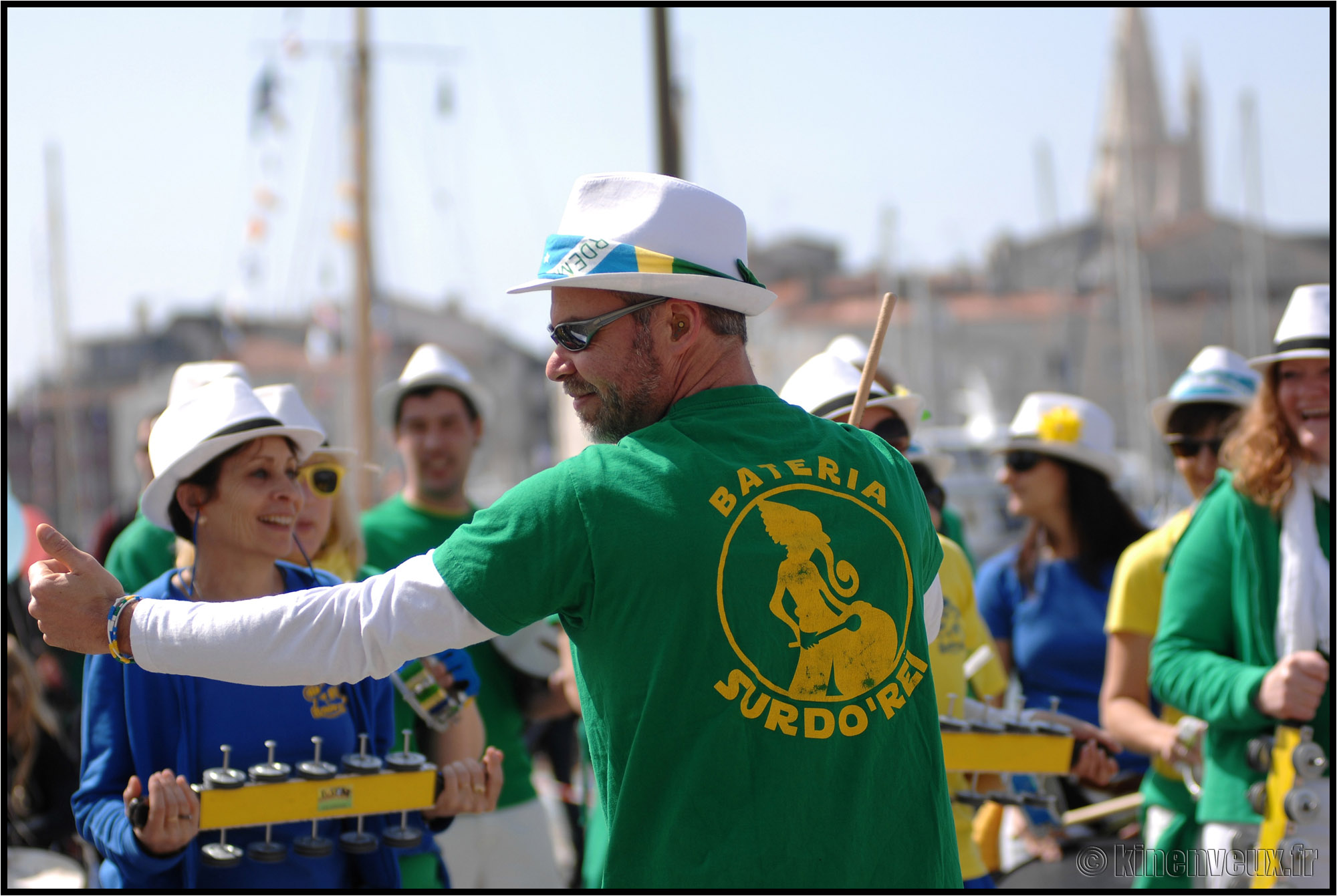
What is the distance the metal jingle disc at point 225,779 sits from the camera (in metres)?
2.86

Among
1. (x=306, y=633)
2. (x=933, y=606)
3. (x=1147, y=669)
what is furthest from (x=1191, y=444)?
(x=306, y=633)

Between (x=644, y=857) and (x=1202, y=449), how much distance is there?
3.84 metres

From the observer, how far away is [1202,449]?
208 inches

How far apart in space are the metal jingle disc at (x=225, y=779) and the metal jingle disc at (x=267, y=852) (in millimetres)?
166

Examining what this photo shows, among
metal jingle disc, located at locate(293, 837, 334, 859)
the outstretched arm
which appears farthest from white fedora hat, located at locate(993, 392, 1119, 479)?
the outstretched arm

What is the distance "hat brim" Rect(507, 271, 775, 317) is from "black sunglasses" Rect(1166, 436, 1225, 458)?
3443 millimetres

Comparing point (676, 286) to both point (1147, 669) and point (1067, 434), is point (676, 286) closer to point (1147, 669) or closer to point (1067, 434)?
point (1147, 669)

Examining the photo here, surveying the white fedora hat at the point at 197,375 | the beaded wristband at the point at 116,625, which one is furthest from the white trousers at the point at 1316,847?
the white fedora hat at the point at 197,375

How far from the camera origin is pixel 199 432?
346 centimetres

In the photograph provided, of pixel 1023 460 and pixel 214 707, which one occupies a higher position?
pixel 1023 460

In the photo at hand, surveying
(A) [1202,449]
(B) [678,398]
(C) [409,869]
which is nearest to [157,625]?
(B) [678,398]

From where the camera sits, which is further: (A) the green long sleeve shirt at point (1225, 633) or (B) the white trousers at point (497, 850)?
(B) the white trousers at point (497, 850)

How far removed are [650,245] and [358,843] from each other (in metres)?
1.60

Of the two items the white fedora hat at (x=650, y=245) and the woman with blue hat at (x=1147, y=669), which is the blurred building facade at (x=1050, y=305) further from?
the white fedora hat at (x=650, y=245)
